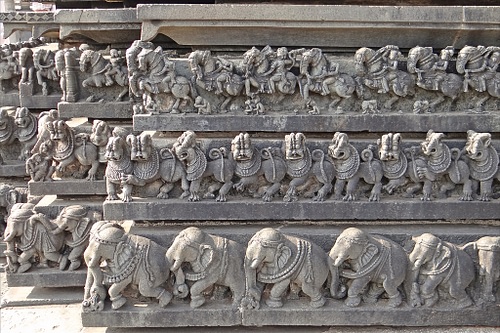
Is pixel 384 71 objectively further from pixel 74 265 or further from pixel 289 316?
pixel 74 265

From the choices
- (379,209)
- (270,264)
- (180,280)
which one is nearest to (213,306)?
(180,280)

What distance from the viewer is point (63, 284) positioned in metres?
5.70

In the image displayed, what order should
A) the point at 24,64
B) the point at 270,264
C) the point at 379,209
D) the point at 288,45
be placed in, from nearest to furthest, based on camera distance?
1. the point at 270,264
2. the point at 379,209
3. the point at 288,45
4. the point at 24,64

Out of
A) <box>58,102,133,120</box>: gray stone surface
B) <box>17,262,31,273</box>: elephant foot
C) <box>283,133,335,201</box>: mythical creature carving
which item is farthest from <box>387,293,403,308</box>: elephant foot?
<box>17,262,31,273</box>: elephant foot

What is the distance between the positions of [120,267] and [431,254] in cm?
313

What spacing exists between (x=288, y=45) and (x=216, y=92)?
3.61ft

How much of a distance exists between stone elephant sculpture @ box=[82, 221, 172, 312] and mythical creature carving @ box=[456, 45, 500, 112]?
12.6ft

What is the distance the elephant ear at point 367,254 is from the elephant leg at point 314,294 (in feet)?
1.69

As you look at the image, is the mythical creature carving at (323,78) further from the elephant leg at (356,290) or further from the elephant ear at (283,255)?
the elephant leg at (356,290)

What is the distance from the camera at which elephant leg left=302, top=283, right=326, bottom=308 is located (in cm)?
482

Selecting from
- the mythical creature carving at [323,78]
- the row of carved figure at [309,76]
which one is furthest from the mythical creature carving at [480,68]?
the mythical creature carving at [323,78]

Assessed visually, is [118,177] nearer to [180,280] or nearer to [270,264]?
[180,280]

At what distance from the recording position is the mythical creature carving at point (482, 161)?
509cm

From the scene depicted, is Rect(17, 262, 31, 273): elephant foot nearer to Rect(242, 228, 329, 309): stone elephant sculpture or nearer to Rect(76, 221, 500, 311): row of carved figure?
Rect(76, 221, 500, 311): row of carved figure
